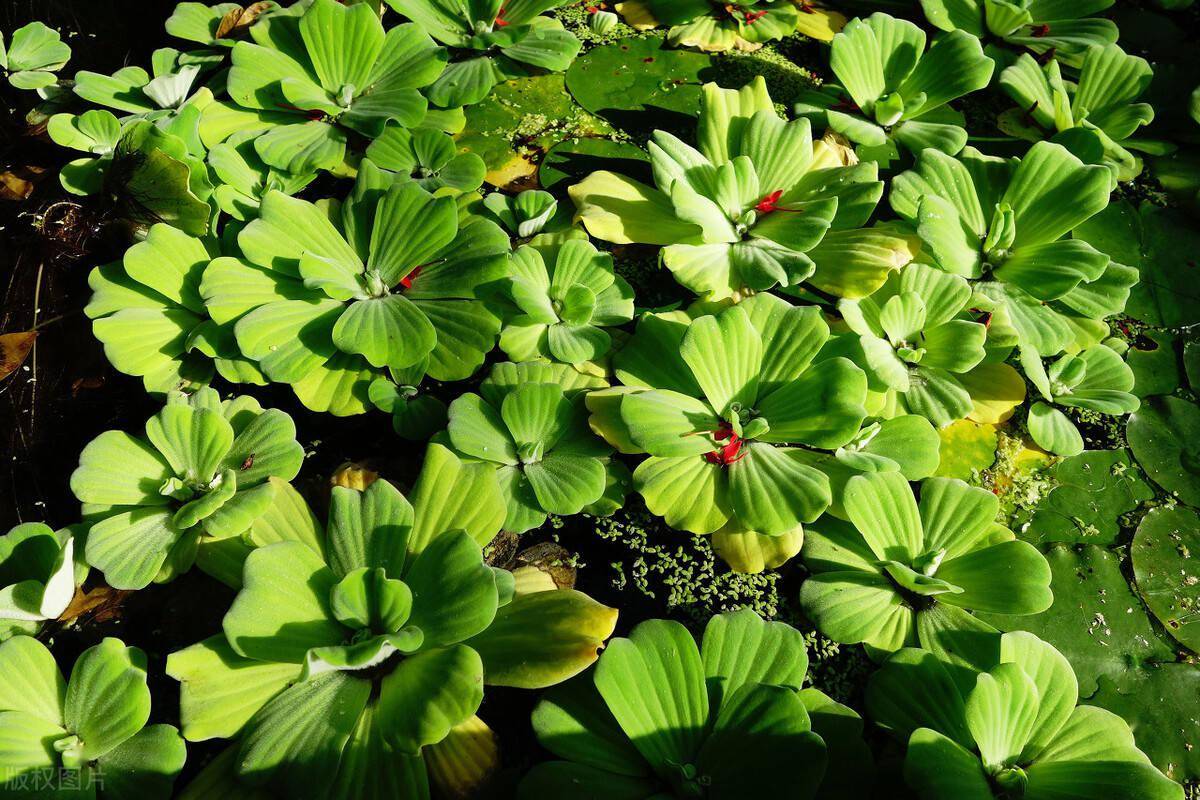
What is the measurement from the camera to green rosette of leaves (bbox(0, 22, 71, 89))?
2.36 metres

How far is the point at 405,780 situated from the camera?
134 cm

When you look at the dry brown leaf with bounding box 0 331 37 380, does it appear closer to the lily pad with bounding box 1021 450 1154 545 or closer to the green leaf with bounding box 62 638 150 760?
the green leaf with bounding box 62 638 150 760

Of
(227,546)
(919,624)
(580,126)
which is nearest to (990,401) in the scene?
(919,624)

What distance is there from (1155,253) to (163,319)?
293cm

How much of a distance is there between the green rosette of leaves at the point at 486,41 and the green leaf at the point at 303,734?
1702 millimetres

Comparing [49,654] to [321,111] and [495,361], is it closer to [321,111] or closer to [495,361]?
[495,361]

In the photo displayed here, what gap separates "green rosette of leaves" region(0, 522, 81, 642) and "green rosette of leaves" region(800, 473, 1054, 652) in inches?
59.8

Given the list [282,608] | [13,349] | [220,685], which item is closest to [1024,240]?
[282,608]

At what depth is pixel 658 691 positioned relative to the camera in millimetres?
1408

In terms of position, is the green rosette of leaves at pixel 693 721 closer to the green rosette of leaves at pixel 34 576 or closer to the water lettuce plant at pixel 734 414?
the water lettuce plant at pixel 734 414

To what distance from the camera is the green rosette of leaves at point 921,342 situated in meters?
1.89

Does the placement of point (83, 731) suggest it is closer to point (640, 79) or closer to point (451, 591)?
point (451, 591)

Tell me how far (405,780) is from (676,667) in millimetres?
523

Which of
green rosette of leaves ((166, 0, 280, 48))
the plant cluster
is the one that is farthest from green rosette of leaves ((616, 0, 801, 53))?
green rosette of leaves ((166, 0, 280, 48))
